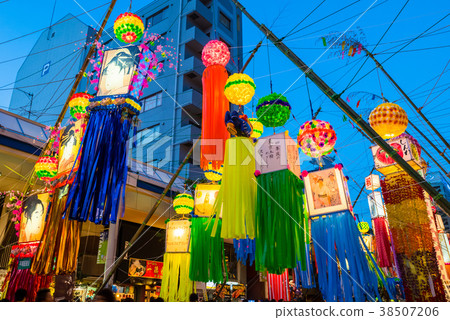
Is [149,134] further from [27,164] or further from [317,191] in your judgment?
[317,191]

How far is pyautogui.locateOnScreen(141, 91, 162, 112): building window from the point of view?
15375 mm

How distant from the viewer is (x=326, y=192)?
337 cm

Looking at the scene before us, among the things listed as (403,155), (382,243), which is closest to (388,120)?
(403,155)

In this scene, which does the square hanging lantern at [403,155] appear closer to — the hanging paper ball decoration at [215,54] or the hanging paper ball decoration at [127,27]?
the hanging paper ball decoration at [215,54]

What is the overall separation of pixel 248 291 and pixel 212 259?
1036cm

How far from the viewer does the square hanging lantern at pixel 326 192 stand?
10.8 feet

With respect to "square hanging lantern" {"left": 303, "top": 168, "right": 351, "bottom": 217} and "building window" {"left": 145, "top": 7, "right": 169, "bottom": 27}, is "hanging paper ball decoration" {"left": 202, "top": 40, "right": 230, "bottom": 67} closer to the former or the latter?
"square hanging lantern" {"left": 303, "top": 168, "right": 351, "bottom": 217}

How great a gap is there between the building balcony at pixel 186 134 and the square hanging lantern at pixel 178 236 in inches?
293

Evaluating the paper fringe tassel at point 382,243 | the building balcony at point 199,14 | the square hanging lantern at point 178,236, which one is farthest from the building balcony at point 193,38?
the paper fringe tassel at point 382,243

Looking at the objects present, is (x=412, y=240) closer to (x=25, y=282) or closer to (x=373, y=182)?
(x=373, y=182)

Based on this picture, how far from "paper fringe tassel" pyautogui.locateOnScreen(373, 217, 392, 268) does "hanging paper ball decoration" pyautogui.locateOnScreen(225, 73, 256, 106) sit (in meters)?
5.96

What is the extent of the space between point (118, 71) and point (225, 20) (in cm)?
1606
